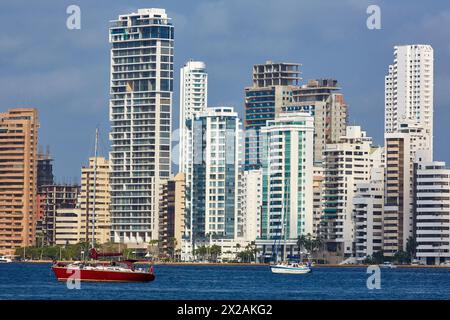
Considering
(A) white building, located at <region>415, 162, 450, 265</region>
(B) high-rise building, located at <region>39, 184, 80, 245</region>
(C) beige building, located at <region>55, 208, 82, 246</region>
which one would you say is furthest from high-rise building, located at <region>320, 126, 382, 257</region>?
(B) high-rise building, located at <region>39, 184, 80, 245</region>

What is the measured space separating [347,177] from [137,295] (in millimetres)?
115925

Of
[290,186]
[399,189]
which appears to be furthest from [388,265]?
[290,186]

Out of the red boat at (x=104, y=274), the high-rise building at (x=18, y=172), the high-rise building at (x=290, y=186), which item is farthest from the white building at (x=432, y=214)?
the red boat at (x=104, y=274)

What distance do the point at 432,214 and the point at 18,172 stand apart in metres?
72.0

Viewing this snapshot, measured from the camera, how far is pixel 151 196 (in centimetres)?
19662

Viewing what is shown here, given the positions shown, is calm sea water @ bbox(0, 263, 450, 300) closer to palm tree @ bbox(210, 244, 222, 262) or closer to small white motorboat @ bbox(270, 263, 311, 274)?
small white motorboat @ bbox(270, 263, 311, 274)

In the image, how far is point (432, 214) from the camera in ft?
496

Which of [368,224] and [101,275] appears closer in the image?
[101,275]

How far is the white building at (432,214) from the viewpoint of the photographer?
5930 inches

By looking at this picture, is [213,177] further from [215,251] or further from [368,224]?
[368,224]

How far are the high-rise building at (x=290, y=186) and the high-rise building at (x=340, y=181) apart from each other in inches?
135

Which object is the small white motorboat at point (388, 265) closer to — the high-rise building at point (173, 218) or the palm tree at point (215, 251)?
the palm tree at point (215, 251)
